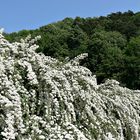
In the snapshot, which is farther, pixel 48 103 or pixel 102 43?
Result: pixel 102 43

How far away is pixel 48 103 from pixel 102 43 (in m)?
47.9

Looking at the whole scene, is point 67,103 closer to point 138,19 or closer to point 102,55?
point 102,55

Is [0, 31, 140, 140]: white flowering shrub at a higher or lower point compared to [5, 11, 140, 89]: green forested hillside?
lower

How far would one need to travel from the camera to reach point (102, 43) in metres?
54.2

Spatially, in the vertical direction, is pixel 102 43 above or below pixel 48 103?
above

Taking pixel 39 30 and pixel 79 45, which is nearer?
pixel 79 45

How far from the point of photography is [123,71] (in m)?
48.6

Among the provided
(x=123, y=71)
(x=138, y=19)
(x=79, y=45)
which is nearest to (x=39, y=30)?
(x=79, y=45)

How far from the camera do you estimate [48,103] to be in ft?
21.4

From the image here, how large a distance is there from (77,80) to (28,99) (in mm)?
1685

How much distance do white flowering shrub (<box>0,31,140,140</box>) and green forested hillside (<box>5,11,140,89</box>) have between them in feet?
110

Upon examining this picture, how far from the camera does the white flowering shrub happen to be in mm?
5664

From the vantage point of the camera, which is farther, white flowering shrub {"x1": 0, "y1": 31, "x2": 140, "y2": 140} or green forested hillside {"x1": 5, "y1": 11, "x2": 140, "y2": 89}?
green forested hillside {"x1": 5, "y1": 11, "x2": 140, "y2": 89}

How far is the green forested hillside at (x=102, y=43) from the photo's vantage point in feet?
159
